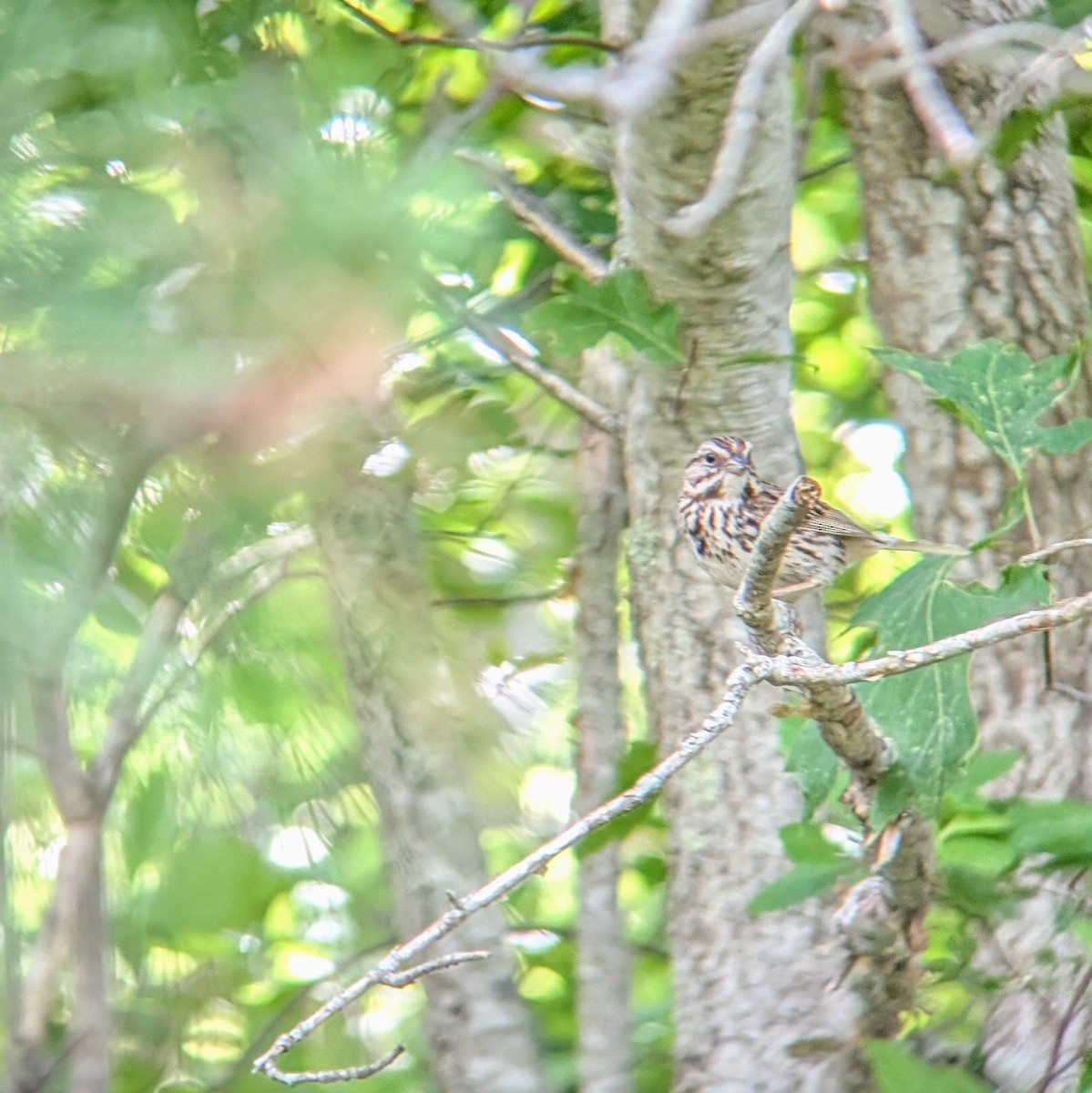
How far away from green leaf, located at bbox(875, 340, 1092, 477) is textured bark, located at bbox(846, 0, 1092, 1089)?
703 mm

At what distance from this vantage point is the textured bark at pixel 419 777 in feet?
8.40

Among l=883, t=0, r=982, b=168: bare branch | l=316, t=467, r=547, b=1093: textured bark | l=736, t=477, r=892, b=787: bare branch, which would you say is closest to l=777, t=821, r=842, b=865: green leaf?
l=736, t=477, r=892, b=787: bare branch

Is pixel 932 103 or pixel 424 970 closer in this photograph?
pixel 932 103

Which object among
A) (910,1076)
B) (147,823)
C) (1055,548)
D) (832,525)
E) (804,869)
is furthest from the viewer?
(832,525)

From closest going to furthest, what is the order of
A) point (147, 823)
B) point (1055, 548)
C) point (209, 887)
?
point (1055, 548) < point (147, 823) < point (209, 887)

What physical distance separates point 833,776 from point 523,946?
1.53m

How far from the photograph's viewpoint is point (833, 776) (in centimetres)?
179

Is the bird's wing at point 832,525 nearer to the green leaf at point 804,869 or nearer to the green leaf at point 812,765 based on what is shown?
the green leaf at point 804,869

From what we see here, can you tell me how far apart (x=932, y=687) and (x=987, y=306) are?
1.16 meters

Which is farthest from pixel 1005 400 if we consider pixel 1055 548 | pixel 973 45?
pixel 973 45

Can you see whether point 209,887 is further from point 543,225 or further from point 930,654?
point 930,654

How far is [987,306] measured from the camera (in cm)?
274

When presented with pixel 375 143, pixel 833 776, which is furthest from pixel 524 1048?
pixel 375 143

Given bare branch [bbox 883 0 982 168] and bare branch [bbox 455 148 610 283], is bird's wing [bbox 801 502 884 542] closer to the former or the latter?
bare branch [bbox 455 148 610 283]
